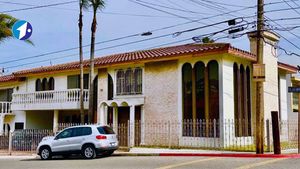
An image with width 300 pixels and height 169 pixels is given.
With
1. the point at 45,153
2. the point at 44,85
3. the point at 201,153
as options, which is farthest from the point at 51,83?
the point at 201,153

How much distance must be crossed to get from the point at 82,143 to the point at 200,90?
6.52 metres

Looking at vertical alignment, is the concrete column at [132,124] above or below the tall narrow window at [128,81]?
below

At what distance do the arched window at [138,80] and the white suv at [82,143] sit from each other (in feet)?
16.1

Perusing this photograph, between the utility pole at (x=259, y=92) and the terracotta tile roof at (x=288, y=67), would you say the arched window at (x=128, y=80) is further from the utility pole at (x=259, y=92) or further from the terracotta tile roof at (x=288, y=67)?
the terracotta tile roof at (x=288, y=67)

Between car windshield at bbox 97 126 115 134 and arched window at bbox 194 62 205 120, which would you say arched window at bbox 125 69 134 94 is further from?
car windshield at bbox 97 126 115 134

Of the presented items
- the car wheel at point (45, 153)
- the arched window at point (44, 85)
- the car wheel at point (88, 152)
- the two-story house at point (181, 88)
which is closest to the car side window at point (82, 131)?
the car wheel at point (88, 152)

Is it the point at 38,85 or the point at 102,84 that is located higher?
the point at 38,85

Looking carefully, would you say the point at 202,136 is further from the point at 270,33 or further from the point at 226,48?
the point at 270,33

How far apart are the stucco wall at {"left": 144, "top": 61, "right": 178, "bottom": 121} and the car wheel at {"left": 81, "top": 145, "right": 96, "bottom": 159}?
5.06m

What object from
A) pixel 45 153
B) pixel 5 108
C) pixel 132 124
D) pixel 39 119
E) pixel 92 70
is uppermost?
pixel 92 70

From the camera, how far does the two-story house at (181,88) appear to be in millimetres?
19484

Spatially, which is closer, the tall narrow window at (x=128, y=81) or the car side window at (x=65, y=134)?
the car side window at (x=65, y=134)

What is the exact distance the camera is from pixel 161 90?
21.1 metres

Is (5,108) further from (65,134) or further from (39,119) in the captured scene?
(65,134)
